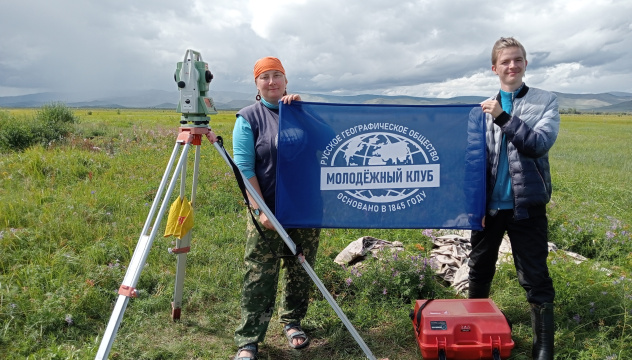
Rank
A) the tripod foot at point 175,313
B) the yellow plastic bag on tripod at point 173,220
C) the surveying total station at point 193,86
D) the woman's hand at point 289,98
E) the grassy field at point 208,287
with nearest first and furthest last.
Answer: the surveying total station at point 193,86 → the yellow plastic bag on tripod at point 173,220 → the woman's hand at point 289,98 → the grassy field at point 208,287 → the tripod foot at point 175,313

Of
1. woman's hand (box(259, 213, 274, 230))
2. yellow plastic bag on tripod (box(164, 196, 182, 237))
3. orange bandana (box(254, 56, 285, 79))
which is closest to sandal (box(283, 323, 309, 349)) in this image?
woman's hand (box(259, 213, 274, 230))

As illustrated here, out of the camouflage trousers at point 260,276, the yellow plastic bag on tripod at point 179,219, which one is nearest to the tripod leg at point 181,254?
the yellow plastic bag on tripod at point 179,219

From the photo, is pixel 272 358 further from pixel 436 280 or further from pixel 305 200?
pixel 436 280

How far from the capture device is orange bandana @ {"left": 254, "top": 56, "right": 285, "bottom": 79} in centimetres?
348

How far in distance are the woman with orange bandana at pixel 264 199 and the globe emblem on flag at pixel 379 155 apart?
2.10 feet

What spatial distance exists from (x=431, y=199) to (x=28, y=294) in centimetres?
444

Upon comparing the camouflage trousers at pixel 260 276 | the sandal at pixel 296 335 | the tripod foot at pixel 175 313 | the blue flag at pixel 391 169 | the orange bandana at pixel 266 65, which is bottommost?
the sandal at pixel 296 335

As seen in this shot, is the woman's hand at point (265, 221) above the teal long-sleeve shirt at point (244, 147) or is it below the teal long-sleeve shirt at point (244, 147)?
below

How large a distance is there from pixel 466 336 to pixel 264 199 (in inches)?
87.3

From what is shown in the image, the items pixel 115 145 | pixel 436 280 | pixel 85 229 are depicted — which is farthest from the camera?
pixel 115 145

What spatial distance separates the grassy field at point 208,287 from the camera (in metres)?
3.99

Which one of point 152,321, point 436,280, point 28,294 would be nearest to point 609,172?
point 436,280

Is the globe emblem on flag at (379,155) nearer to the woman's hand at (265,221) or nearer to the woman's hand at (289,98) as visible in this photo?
the woman's hand at (289,98)

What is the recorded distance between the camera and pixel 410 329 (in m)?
4.34
